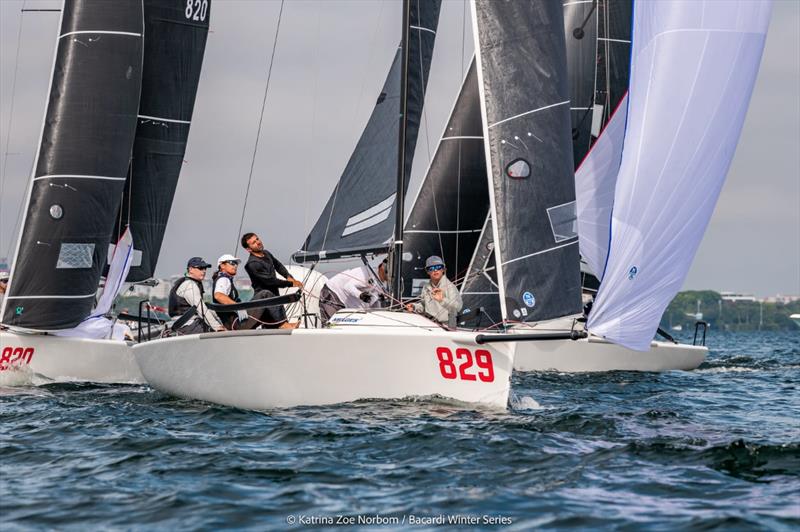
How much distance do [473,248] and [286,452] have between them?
401 inches

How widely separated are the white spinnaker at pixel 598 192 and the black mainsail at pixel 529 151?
21.2ft

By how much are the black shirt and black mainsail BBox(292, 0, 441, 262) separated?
1.32 m

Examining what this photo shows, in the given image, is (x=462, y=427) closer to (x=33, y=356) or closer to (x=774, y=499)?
(x=774, y=499)

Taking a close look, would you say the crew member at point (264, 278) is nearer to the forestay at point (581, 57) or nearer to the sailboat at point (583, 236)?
the sailboat at point (583, 236)

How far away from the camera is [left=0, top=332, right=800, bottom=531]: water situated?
289 inches

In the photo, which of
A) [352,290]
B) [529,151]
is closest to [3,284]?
[352,290]

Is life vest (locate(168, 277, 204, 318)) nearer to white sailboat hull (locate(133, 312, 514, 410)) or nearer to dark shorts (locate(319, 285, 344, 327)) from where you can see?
dark shorts (locate(319, 285, 344, 327))

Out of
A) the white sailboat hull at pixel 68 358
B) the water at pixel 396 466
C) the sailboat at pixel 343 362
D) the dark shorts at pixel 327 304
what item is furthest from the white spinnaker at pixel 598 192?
the white sailboat hull at pixel 68 358

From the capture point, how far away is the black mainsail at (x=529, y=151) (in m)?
12.5

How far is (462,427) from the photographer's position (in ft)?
33.9

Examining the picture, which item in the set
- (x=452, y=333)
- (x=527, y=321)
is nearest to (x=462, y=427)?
(x=452, y=333)

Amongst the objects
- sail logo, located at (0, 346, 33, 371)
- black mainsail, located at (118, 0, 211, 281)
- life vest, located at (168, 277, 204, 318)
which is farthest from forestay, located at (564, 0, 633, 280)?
sail logo, located at (0, 346, 33, 371)

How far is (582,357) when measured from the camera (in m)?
19.3

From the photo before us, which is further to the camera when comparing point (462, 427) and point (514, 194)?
point (514, 194)
